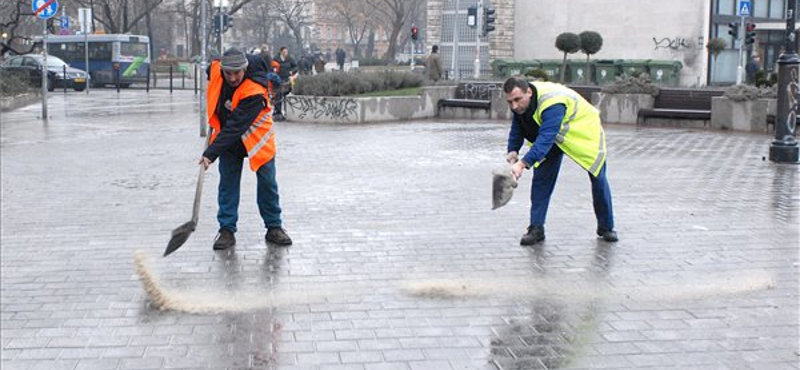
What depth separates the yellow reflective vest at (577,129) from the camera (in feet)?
23.4

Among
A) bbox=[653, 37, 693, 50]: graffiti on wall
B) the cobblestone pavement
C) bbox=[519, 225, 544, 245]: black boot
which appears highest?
bbox=[653, 37, 693, 50]: graffiti on wall

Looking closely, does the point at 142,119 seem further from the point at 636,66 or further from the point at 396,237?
the point at 636,66

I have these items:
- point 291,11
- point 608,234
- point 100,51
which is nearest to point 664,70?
point 100,51

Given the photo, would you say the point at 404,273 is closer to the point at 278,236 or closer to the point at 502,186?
the point at 502,186

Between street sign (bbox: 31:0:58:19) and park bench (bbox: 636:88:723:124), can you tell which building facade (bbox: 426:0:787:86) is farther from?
street sign (bbox: 31:0:58:19)

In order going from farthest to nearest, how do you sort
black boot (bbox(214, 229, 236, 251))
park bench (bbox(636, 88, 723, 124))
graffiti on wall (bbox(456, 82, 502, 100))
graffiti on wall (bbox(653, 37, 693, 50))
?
graffiti on wall (bbox(653, 37, 693, 50)) → graffiti on wall (bbox(456, 82, 502, 100)) → park bench (bbox(636, 88, 723, 124)) → black boot (bbox(214, 229, 236, 251))

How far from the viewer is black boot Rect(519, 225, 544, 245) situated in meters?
7.48

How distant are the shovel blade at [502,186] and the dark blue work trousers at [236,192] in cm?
178

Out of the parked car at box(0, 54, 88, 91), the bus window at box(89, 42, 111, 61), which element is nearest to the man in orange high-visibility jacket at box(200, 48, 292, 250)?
the parked car at box(0, 54, 88, 91)

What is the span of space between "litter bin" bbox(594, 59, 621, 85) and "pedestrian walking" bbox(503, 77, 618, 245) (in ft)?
91.2

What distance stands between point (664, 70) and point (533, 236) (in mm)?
28698

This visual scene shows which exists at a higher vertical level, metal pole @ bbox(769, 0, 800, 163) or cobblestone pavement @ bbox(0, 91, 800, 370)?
metal pole @ bbox(769, 0, 800, 163)

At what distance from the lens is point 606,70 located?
114 feet

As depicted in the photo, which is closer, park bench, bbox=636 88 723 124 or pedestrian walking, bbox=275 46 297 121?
park bench, bbox=636 88 723 124
